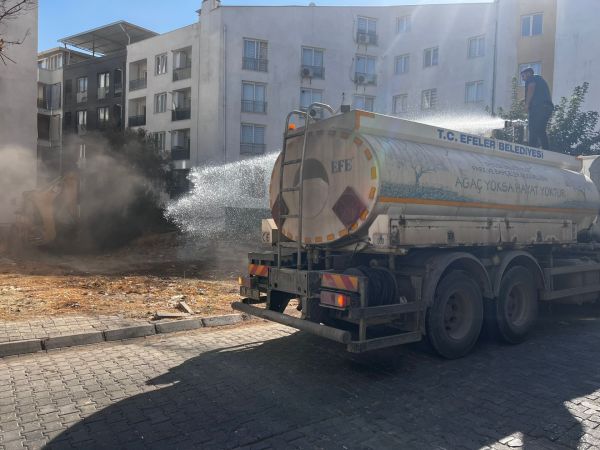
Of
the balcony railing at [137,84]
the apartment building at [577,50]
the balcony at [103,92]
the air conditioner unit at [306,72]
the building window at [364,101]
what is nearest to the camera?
the apartment building at [577,50]

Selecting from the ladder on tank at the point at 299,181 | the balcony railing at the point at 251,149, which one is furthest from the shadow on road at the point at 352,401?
the balcony railing at the point at 251,149

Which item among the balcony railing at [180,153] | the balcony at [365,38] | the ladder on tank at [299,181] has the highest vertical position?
the balcony at [365,38]

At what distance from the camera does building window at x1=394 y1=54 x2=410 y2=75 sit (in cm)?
3366

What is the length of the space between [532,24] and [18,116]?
89.1 feet

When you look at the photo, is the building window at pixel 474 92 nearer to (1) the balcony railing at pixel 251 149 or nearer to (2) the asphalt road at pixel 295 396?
(1) the balcony railing at pixel 251 149

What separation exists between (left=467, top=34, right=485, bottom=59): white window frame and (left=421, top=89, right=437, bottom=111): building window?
2999 mm

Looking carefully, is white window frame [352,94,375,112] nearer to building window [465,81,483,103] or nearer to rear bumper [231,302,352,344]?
building window [465,81,483,103]

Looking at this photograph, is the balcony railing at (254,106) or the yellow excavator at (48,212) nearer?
the yellow excavator at (48,212)

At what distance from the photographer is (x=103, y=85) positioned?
38.9 m

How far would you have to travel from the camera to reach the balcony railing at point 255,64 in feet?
102

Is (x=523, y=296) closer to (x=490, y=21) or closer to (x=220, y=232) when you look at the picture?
(x=220, y=232)

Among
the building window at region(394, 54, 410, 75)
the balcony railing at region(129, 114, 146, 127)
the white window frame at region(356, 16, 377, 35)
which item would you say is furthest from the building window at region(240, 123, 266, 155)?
the building window at region(394, 54, 410, 75)

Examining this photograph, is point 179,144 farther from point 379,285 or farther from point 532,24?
point 379,285

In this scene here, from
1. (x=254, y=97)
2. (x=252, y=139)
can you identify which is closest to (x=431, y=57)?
(x=254, y=97)
